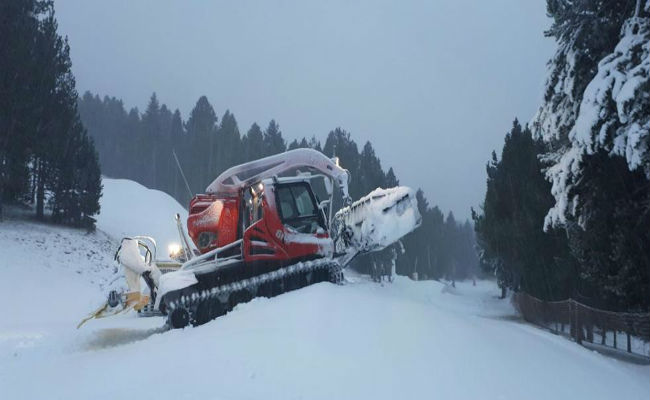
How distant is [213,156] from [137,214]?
45.8m

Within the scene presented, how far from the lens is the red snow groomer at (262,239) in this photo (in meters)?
9.88

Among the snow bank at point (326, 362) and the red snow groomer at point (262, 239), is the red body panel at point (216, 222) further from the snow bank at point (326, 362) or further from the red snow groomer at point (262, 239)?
the snow bank at point (326, 362)

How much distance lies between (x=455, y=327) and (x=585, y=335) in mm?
8029

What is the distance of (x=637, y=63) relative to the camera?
9.16 meters

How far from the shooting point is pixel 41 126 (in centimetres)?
2548

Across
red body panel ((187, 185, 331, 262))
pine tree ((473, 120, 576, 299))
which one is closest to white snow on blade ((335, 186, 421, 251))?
red body panel ((187, 185, 331, 262))

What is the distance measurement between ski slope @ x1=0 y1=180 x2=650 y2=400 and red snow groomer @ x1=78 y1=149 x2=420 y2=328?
934mm

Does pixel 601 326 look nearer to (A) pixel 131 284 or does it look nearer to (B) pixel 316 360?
(B) pixel 316 360

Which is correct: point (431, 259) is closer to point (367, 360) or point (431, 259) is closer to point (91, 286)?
point (91, 286)

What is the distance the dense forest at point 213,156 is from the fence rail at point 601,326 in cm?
3945

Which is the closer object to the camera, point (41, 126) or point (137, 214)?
point (41, 126)

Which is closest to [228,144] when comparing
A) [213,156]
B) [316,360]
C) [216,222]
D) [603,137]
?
[213,156]

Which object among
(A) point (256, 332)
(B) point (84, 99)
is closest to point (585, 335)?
(A) point (256, 332)

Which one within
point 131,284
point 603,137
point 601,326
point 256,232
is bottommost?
point 601,326
